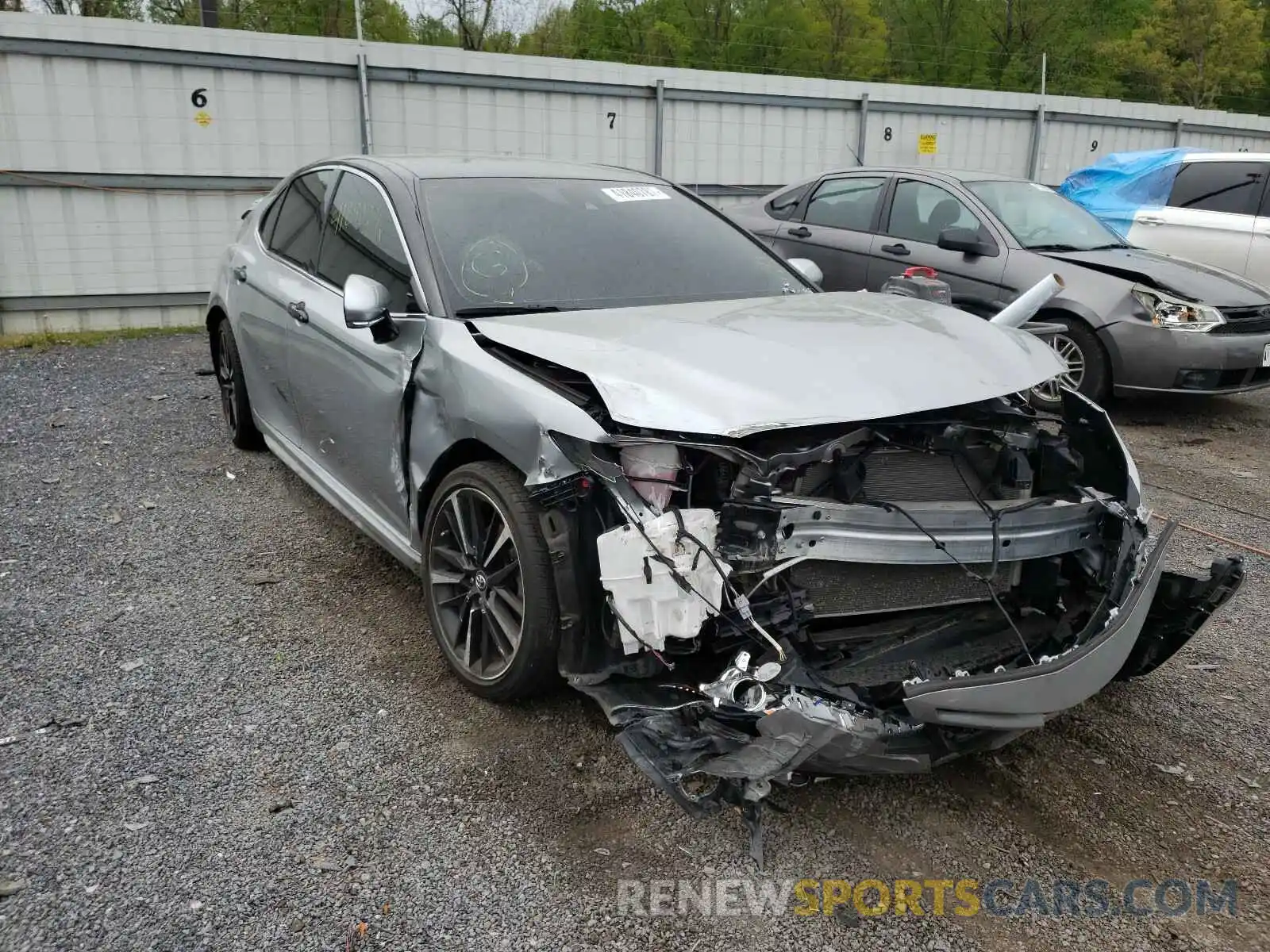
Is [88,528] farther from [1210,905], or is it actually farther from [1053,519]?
[1210,905]

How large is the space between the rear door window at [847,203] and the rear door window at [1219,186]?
369cm

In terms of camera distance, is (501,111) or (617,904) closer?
(617,904)

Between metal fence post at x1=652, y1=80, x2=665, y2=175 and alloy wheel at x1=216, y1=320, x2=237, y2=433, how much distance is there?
7.16 m

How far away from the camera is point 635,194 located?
13.8 ft

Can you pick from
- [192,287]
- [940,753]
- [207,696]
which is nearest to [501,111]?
[192,287]

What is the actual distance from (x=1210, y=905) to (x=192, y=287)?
33.3 feet

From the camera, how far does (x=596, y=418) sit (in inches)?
104

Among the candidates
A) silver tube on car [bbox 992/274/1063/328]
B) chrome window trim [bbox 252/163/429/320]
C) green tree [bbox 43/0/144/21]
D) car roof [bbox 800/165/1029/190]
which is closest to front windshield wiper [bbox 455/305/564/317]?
chrome window trim [bbox 252/163/429/320]

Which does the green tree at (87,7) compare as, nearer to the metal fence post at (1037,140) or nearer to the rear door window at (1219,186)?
the metal fence post at (1037,140)

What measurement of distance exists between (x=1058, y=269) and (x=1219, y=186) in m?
3.72

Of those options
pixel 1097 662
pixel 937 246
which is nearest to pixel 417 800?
pixel 1097 662

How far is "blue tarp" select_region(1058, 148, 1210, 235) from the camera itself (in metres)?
9.52

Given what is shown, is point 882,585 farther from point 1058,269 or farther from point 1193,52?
point 1193,52

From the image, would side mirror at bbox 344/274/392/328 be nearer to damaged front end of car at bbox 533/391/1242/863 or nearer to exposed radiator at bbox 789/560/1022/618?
damaged front end of car at bbox 533/391/1242/863
